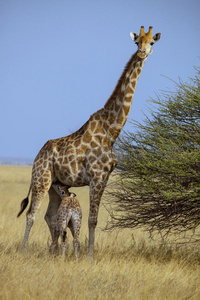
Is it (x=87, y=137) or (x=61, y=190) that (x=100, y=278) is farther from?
(x=87, y=137)

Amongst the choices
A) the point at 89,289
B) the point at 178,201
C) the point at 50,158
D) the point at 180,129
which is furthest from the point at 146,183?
the point at 89,289

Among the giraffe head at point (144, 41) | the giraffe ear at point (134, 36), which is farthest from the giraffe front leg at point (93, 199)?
the giraffe ear at point (134, 36)

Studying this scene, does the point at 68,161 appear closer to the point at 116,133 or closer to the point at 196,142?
the point at 116,133

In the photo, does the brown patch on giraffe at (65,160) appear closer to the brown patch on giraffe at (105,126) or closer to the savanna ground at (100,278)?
the brown patch on giraffe at (105,126)

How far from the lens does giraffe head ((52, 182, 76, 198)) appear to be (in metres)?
7.34

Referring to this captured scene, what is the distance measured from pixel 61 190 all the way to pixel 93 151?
2.73 feet

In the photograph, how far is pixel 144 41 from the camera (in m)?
7.23

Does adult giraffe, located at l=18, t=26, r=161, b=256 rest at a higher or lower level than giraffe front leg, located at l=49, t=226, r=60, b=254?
higher

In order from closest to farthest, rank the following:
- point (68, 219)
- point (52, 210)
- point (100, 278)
A: point (100, 278), point (68, 219), point (52, 210)

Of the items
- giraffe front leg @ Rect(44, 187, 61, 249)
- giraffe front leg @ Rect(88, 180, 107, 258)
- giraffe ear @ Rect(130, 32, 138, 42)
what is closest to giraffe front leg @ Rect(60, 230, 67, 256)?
giraffe front leg @ Rect(88, 180, 107, 258)

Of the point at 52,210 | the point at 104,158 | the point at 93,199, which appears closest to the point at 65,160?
the point at 104,158

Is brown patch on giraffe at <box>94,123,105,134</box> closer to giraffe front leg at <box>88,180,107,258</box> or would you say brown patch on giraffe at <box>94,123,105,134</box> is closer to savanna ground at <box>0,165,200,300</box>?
giraffe front leg at <box>88,180,107,258</box>

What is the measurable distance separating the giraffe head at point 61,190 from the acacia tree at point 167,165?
861mm

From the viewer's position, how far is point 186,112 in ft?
25.4
